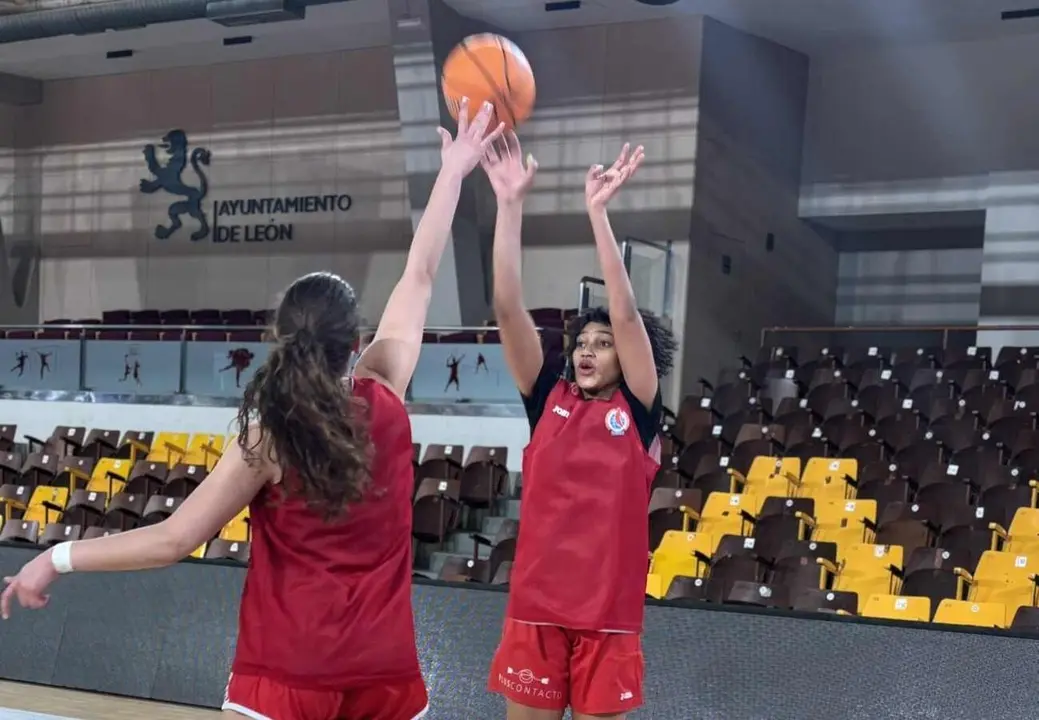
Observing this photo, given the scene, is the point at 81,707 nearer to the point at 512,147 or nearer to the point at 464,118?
the point at 512,147

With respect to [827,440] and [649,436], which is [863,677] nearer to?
[649,436]

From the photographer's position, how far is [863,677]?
5.08 meters

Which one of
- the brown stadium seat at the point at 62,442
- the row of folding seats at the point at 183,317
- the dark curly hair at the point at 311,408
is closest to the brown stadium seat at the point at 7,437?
the brown stadium seat at the point at 62,442

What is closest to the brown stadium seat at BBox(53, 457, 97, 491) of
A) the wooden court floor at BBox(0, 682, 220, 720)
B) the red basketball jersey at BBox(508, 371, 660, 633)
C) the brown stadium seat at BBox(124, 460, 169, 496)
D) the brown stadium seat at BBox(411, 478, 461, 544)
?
the brown stadium seat at BBox(124, 460, 169, 496)

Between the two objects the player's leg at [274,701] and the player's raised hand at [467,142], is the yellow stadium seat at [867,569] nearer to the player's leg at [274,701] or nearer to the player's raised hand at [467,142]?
the player's raised hand at [467,142]

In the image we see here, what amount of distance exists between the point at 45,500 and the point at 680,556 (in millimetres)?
6078

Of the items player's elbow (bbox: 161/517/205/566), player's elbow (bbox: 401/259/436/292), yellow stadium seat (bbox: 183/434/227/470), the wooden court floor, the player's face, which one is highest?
player's elbow (bbox: 401/259/436/292)

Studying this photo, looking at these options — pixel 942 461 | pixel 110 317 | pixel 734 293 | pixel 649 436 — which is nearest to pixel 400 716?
pixel 649 436

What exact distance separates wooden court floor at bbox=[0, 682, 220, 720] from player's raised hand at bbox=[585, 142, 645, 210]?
12.1 feet

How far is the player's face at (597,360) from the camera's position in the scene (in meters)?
3.36

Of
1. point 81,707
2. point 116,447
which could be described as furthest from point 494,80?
point 116,447

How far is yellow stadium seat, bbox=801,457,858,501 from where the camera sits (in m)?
10.5

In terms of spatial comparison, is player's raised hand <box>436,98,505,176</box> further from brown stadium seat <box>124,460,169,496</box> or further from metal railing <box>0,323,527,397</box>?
metal railing <box>0,323,527,397</box>

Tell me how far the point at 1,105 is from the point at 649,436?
63.3 ft
